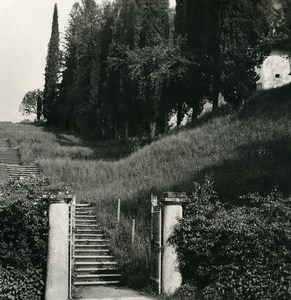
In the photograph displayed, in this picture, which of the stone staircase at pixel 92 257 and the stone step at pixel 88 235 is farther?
the stone step at pixel 88 235

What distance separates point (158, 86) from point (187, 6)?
5.90 metres

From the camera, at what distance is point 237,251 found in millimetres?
11234

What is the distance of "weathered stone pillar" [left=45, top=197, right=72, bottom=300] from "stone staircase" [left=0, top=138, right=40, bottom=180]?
42.5 ft

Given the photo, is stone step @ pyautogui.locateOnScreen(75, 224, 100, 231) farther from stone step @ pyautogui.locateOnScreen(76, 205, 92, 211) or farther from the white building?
the white building

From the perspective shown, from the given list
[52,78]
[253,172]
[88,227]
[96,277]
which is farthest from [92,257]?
[52,78]

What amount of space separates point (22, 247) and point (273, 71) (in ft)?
84.7

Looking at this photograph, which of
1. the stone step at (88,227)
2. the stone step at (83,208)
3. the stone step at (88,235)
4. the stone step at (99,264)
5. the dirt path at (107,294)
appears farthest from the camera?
the stone step at (83,208)

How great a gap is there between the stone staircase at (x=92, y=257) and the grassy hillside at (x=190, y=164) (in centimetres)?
46

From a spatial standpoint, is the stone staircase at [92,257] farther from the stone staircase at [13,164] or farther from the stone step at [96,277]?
the stone staircase at [13,164]

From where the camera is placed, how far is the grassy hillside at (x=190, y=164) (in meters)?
18.5

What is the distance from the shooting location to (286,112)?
87.5 ft

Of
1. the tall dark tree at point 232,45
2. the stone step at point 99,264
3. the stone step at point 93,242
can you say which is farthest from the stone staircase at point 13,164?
the tall dark tree at point 232,45

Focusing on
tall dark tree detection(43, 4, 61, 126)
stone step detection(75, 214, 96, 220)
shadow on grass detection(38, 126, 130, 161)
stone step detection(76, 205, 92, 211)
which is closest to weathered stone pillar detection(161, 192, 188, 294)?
stone step detection(75, 214, 96, 220)

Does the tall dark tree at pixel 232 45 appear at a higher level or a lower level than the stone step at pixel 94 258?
higher
